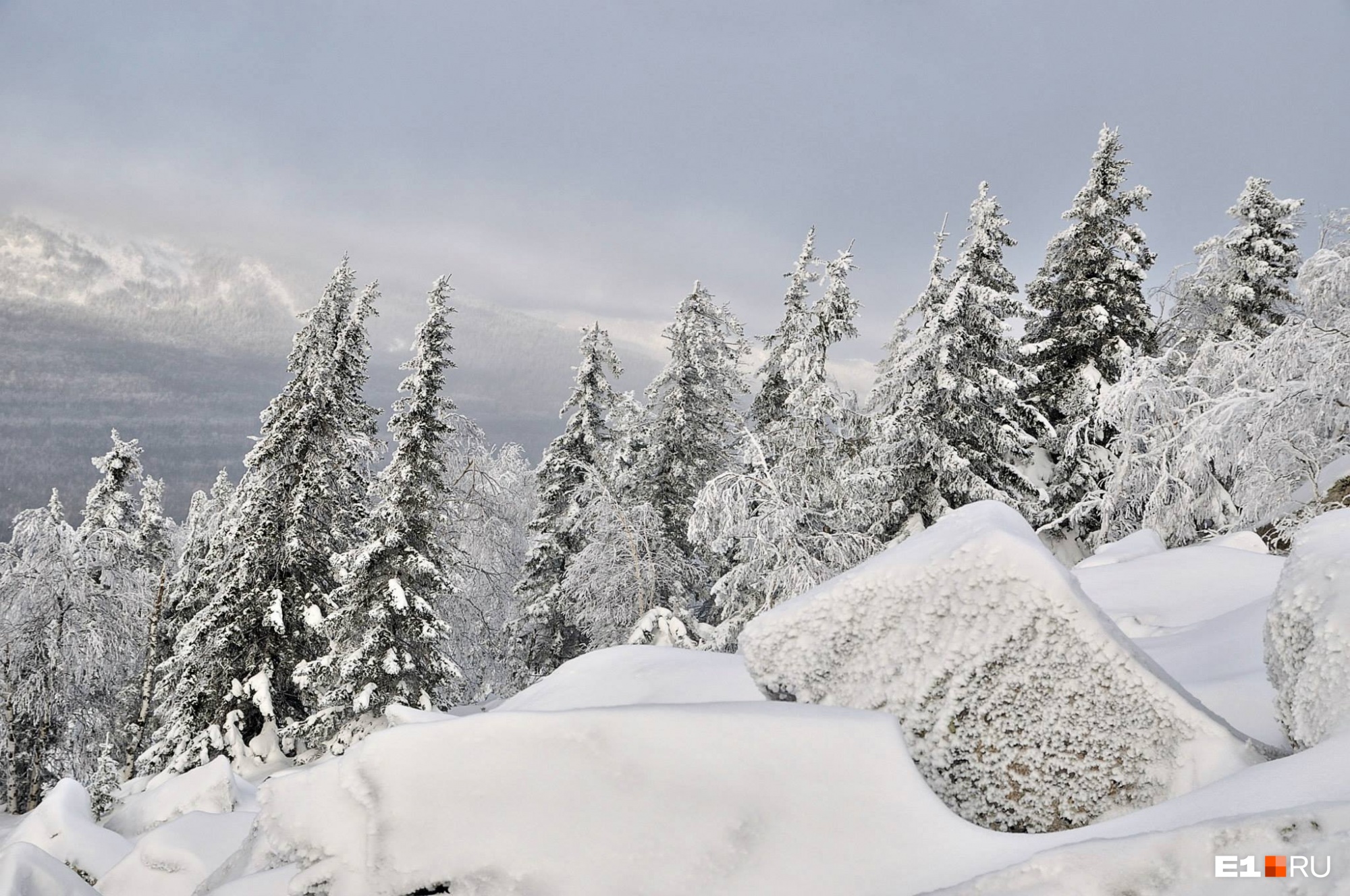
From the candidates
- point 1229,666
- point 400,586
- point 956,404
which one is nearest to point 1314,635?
point 1229,666

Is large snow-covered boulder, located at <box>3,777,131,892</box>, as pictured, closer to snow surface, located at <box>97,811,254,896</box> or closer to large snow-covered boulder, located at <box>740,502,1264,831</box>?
snow surface, located at <box>97,811,254,896</box>

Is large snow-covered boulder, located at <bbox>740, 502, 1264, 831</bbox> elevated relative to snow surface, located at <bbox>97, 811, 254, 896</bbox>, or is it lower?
elevated

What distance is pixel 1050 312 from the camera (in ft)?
65.2

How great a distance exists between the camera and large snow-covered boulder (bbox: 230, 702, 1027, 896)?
267cm

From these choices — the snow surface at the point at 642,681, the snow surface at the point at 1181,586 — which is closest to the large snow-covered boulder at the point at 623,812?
the snow surface at the point at 642,681

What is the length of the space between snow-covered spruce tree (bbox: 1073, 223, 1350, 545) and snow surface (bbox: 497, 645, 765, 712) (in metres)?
8.48

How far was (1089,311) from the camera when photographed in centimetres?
1856

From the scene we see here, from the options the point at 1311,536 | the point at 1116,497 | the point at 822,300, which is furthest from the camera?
the point at 822,300

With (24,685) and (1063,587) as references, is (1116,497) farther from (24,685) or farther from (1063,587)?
(24,685)

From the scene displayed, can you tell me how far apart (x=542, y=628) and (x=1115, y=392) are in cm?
1697

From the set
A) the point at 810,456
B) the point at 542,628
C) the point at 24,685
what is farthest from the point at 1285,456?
the point at 24,685

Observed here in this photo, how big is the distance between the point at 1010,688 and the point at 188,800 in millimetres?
9719

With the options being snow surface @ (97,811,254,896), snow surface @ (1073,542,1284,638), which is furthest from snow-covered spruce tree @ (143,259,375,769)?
snow surface @ (1073,542,1284,638)

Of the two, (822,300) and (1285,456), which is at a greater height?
(822,300)
